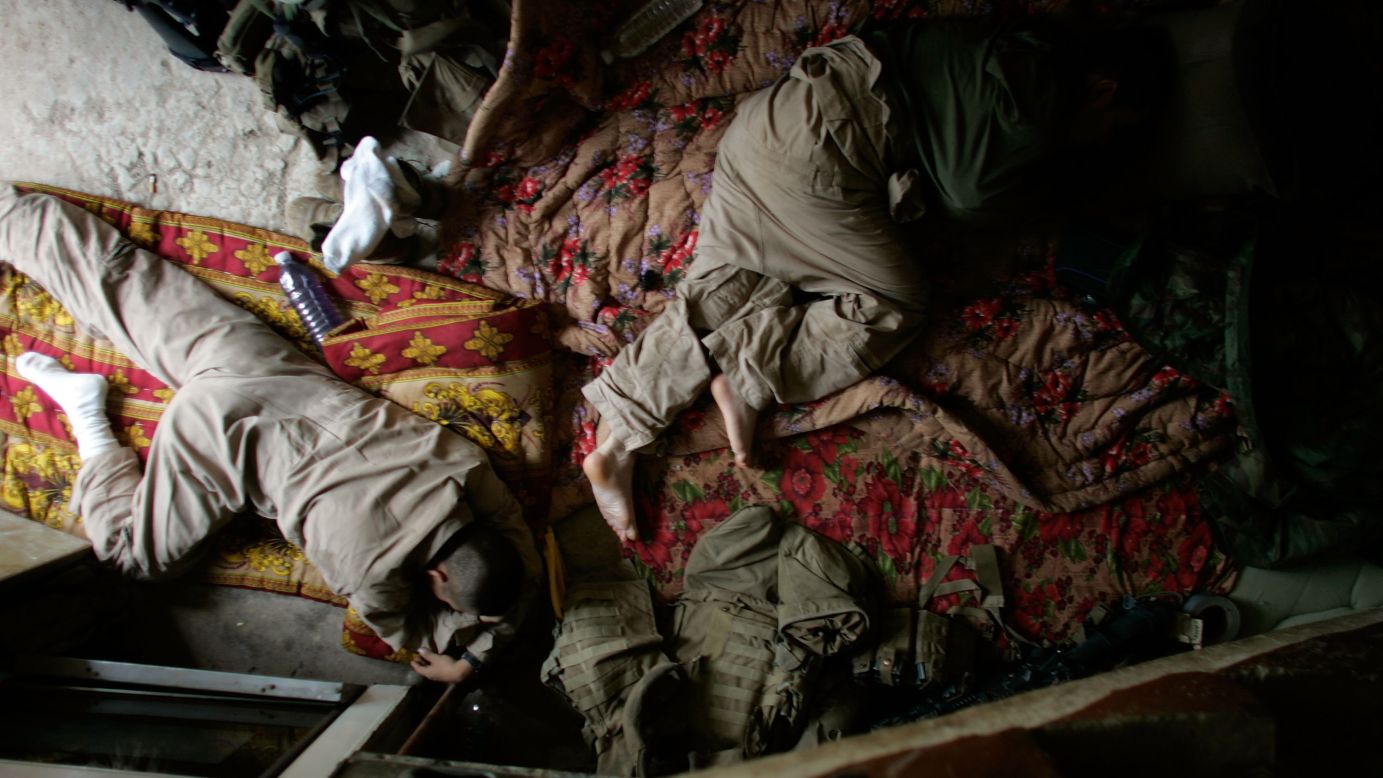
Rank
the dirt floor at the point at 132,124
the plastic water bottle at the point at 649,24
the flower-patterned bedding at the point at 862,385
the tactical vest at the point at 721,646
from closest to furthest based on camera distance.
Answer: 1. the tactical vest at the point at 721,646
2. the flower-patterned bedding at the point at 862,385
3. the plastic water bottle at the point at 649,24
4. the dirt floor at the point at 132,124

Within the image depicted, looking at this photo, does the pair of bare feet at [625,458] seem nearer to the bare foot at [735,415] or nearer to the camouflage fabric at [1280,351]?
the bare foot at [735,415]

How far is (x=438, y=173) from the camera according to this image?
239 centimetres

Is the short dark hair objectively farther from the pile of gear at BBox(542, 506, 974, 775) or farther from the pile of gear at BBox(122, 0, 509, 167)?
the pile of gear at BBox(122, 0, 509, 167)

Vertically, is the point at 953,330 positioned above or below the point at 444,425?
above

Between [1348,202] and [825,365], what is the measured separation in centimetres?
148

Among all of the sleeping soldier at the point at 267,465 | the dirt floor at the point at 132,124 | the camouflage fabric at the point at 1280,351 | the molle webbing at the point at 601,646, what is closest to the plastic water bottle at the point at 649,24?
the dirt floor at the point at 132,124

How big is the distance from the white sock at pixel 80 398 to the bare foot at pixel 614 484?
59.1 inches

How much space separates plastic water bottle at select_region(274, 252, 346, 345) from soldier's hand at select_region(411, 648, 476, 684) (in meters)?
1.03

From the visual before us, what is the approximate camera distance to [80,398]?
2.22 metres

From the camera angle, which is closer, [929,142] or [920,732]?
[920,732]

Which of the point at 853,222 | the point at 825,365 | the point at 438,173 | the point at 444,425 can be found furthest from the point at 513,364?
the point at 853,222

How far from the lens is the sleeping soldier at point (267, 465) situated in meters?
1.96

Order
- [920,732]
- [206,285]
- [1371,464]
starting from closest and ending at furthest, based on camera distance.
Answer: [920,732] → [1371,464] → [206,285]

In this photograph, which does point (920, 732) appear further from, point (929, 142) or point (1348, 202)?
point (1348, 202)
